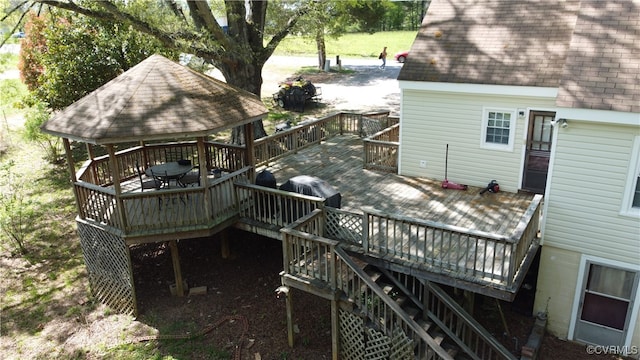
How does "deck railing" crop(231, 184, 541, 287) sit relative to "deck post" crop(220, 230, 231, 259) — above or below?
above

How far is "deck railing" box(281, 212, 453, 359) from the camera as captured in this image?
8492 mm

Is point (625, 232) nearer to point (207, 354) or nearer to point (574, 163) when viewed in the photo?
point (574, 163)

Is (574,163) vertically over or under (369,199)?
over

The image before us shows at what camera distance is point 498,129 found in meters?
11.9

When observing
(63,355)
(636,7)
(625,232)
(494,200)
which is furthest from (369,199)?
(63,355)

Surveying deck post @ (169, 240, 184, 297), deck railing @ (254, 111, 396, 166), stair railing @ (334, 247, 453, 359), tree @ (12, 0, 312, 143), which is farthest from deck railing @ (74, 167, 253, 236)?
tree @ (12, 0, 312, 143)

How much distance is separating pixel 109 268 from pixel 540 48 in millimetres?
11699

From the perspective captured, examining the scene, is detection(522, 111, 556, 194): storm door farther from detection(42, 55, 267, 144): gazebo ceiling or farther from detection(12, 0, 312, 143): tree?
detection(12, 0, 312, 143): tree

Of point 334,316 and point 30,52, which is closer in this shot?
point 334,316

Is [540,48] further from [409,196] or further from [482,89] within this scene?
[409,196]

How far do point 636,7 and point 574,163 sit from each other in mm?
3620

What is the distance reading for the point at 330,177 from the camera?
1382 centimetres

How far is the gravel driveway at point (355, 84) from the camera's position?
87.7ft

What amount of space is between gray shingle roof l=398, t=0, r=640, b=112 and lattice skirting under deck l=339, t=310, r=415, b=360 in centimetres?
Answer: 553
